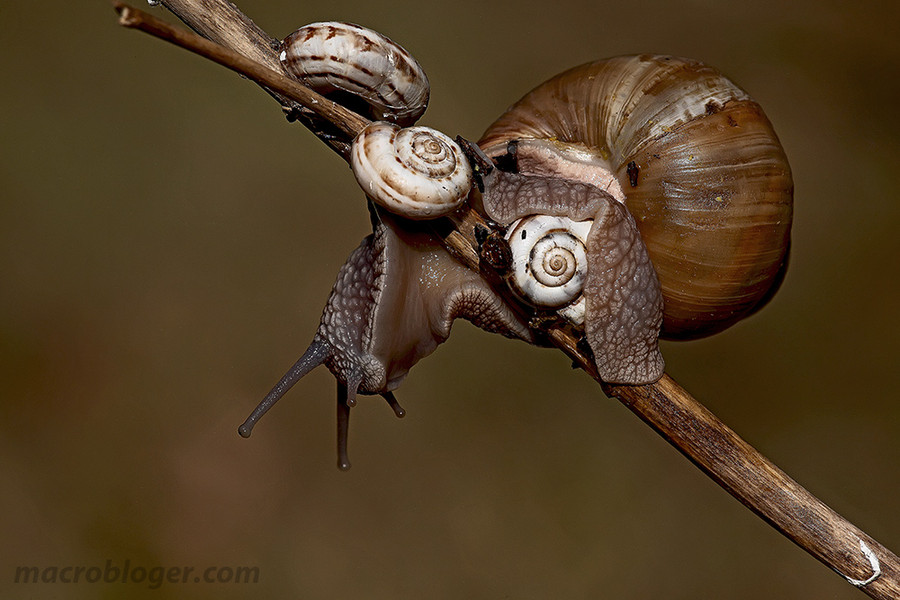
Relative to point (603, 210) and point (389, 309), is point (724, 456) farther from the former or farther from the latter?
point (389, 309)

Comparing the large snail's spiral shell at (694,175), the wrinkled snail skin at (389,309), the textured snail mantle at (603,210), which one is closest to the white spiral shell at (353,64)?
the textured snail mantle at (603,210)

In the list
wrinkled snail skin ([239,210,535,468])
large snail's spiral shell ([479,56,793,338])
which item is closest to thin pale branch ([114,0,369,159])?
wrinkled snail skin ([239,210,535,468])

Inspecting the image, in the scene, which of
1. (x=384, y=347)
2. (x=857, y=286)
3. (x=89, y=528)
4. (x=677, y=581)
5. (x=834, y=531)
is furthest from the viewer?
(x=857, y=286)

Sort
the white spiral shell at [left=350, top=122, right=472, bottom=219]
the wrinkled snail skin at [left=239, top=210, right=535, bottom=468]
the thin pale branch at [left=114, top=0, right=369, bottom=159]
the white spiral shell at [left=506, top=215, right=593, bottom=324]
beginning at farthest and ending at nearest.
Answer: the wrinkled snail skin at [left=239, top=210, right=535, bottom=468] → the white spiral shell at [left=506, top=215, right=593, bottom=324] → the white spiral shell at [left=350, top=122, right=472, bottom=219] → the thin pale branch at [left=114, top=0, right=369, bottom=159]

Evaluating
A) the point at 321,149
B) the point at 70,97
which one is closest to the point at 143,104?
the point at 70,97

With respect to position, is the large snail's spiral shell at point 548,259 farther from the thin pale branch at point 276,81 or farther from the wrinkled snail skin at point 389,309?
the thin pale branch at point 276,81

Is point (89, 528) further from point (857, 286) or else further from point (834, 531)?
point (857, 286)

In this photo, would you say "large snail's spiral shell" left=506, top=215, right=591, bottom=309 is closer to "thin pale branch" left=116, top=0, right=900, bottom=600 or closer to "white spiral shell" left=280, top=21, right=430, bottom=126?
"thin pale branch" left=116, top=0, right=900, bottom=600
